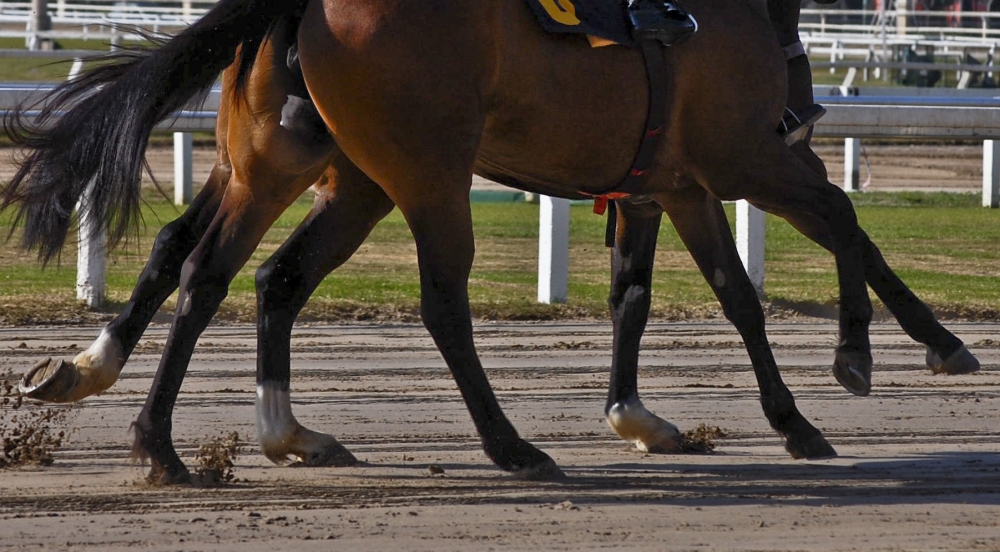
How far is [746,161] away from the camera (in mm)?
4512

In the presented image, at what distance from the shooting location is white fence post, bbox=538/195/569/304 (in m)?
7.83

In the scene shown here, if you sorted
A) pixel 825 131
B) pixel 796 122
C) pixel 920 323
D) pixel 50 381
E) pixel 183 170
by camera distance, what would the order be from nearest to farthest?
pixel 50 381 → pixel 796 122 → pixel 920 323 → pixel 825 131 → pixel 183 170

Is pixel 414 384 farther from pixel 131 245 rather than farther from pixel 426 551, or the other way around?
pixel 131 245

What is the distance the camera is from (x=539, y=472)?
4359 mm

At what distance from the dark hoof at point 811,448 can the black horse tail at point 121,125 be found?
2.19 m

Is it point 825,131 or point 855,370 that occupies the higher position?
point 825,131

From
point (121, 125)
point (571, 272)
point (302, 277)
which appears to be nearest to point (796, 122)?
point (302, 277)

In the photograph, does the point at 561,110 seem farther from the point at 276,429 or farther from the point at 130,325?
the point at 130,325

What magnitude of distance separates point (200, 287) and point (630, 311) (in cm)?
167

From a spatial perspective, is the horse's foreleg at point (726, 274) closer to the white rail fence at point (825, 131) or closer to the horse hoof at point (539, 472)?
the horse hoof at point (539, 472)

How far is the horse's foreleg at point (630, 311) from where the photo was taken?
5.03 m

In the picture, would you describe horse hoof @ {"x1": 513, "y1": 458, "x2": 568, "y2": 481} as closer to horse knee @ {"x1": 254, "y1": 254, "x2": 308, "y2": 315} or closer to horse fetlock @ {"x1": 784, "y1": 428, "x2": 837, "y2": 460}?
horse fetlock @ {"x1": 784, "y1": 428, "x2": 837, "y2": 460}

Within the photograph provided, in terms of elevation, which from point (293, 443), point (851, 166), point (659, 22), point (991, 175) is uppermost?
point (659, 22)

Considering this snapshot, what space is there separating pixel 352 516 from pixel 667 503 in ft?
3.07
